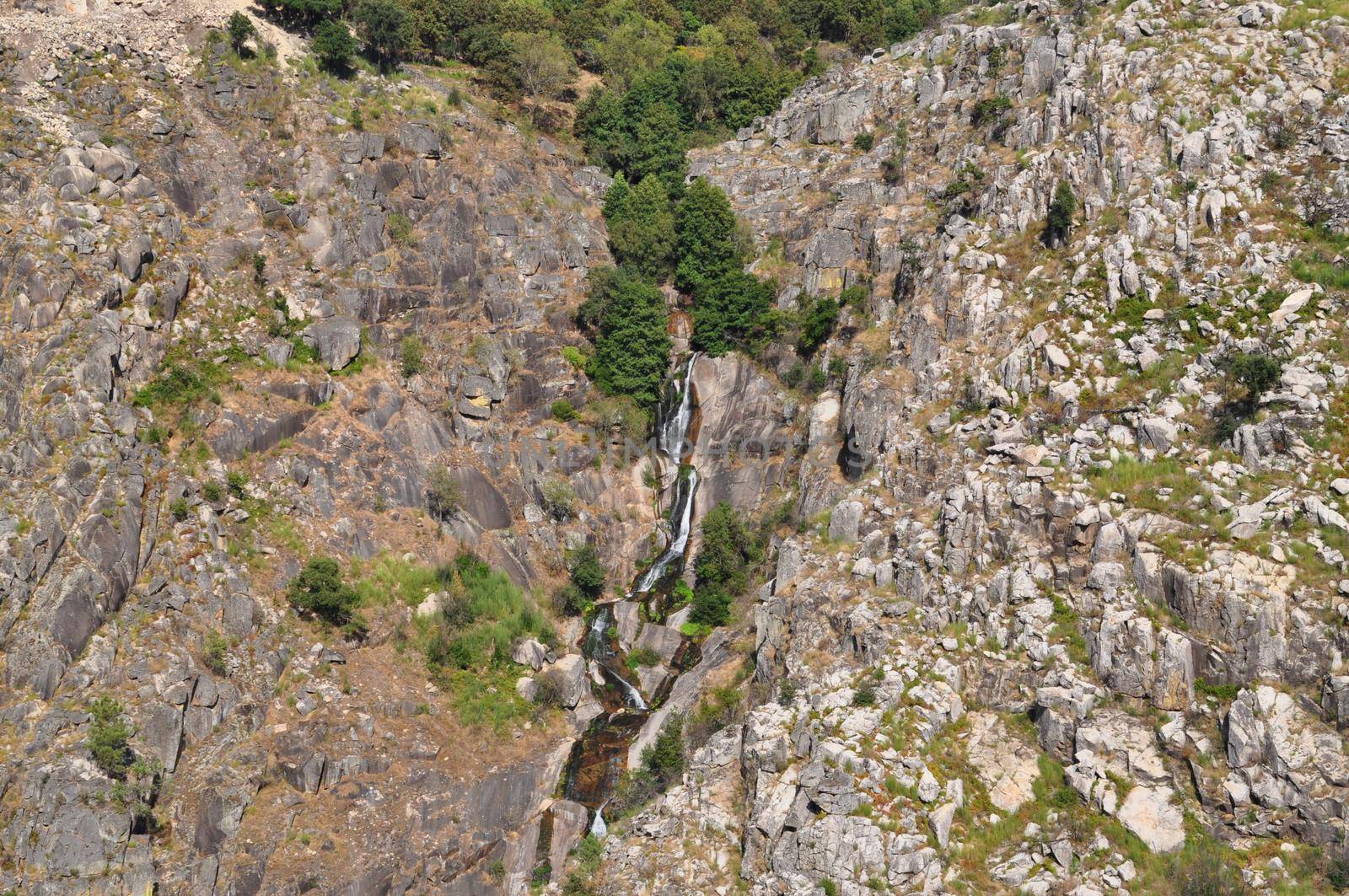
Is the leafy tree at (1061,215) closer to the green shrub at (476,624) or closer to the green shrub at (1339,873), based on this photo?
the green shrub at (1339,873)

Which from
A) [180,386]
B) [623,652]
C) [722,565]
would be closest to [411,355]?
[180,386]

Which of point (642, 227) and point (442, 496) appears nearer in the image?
point (442, 496)

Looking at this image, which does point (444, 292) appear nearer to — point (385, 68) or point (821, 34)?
point (385, 68)

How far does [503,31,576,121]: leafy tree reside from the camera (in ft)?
277

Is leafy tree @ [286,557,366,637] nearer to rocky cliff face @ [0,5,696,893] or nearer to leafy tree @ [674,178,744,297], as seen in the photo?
rocky cliff face @ [0,5,696,893]

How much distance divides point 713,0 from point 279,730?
3348 inches

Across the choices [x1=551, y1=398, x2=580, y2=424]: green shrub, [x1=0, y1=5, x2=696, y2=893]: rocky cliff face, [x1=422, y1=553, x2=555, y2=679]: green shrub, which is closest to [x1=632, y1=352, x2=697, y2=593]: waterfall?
[x1=0, y1=5, x2=696, y2=893]: rocky cliff face

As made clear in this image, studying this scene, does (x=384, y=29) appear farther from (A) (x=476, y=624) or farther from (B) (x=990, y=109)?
(A) (x=476, y=624)

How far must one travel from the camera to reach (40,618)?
155ft

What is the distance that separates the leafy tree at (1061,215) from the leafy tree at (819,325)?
14.1m

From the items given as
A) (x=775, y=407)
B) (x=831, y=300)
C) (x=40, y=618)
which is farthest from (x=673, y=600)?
(x=40, y=618)

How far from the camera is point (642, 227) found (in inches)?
3027

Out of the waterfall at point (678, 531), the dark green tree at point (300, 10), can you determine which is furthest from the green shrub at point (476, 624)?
the dark green tree at point (300, 10)

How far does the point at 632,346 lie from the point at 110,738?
36719 millimetres
